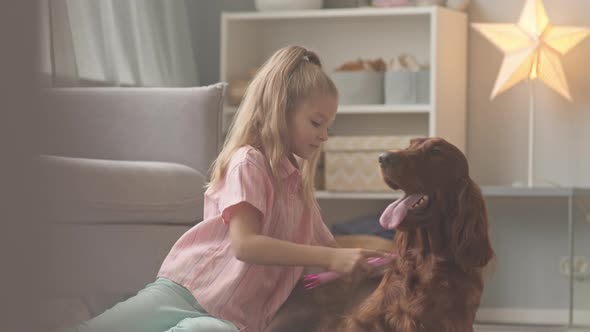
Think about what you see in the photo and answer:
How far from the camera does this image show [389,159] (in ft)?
3.37

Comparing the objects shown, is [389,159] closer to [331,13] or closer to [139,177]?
[139,177]

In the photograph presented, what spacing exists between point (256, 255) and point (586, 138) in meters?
2.40

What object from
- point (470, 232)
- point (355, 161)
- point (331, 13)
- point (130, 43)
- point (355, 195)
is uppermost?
point (331, 13)

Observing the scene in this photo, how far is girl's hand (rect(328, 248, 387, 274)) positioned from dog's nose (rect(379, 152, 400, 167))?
0.61 feet

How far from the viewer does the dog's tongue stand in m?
1.04

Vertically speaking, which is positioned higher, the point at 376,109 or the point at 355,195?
the point at 376,109

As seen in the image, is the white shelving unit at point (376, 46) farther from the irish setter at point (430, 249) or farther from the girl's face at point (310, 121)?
the irish setter at point (430, 249)

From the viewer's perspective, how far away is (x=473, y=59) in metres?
3.47

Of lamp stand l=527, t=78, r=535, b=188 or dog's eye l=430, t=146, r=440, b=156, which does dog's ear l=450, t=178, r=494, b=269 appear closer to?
dog's eye l=430, t=146, r=440, b=156

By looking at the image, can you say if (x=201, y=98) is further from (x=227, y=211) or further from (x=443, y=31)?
(x=443, y=31)

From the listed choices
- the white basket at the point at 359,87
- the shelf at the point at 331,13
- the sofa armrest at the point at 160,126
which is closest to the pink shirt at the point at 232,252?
the sofa armrest at the point at 160,126

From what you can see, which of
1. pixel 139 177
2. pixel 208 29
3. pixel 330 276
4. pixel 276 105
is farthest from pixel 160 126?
pixel 208 29

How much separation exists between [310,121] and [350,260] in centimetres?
35

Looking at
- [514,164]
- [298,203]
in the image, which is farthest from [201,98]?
[514,164]
